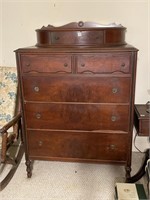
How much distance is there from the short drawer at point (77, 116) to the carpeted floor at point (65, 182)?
54cm

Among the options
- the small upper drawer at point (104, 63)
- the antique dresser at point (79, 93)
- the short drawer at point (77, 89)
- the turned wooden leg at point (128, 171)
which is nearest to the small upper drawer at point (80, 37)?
the antique dresser at point (79, 93)

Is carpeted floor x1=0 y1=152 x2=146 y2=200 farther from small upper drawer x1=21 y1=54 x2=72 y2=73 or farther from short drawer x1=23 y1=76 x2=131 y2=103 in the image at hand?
small upper drawer x1=21 y1=54 x2=72 y2=73

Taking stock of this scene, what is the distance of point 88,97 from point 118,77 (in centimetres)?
29

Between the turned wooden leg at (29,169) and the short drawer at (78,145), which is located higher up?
the short drawer at (78,145)

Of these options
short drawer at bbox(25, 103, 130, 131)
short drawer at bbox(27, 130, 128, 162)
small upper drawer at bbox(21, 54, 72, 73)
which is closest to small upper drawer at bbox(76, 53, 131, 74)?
small upper drawer at bbox(21, 54, 72, 73)

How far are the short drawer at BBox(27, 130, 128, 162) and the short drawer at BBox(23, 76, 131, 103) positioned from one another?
1.03 ft

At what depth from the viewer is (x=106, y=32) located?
1804 millimetres

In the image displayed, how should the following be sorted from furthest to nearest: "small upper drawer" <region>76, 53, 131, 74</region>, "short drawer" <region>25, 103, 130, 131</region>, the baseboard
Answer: the baseboard
"short drawer" <region>25, 103, 130, 131</region>
"small upper drawer" <region>76, 53, 131, 74</region>

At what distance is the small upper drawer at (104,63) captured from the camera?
1.67m

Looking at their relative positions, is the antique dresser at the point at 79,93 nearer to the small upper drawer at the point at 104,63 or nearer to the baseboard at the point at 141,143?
the small upper drawer at the point at 104,63

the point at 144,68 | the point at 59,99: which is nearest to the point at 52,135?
the point at 59,99

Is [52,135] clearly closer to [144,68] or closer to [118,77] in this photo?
[118,77]

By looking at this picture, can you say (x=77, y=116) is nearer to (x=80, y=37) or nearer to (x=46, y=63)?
(x=46, y=63)

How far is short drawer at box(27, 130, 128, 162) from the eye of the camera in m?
1.89
